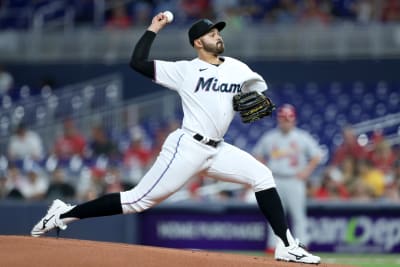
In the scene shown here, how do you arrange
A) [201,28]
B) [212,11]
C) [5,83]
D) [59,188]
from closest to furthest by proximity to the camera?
[201,28], [59,188], [5,83], [212,11]

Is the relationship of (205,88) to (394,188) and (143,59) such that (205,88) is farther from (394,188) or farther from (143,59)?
(394,188)

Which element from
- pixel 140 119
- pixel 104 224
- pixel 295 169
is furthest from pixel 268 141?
pixel 140 119

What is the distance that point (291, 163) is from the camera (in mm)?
11844

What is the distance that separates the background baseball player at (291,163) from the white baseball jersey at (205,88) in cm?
441

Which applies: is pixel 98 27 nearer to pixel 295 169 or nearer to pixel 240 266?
pixel 295 169

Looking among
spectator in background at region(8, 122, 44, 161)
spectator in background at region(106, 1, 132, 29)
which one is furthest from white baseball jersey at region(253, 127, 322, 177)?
spectator in background at region(106, 1, 132, 29)

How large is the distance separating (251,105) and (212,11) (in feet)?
39.3

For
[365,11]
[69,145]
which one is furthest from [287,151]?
[365,11]

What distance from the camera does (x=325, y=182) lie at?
13688 millimetres

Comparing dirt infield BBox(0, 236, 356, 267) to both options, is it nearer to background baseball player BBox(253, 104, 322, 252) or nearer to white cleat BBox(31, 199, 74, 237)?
white cleat BBox(31, 199, 74, 237)

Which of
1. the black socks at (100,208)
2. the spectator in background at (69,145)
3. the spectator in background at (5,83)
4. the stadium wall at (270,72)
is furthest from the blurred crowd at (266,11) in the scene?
the black socks at (100,208)

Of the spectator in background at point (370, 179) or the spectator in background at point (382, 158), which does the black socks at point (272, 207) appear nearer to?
the spectator in background at point (370, 179)

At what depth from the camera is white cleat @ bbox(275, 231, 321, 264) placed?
723 centimetres

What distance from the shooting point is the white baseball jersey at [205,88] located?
24.1 feet
